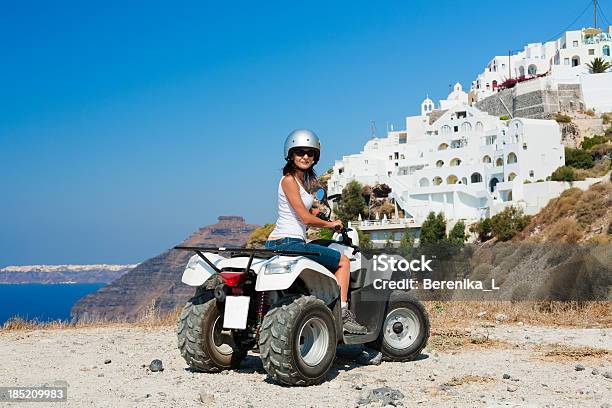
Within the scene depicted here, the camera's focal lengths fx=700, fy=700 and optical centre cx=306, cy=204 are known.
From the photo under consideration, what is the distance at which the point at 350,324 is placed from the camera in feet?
23.7

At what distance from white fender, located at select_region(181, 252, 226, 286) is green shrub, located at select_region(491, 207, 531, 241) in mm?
55391

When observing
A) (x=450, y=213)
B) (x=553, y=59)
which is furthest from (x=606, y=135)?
(x=553, y=59)

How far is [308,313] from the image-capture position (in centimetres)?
650

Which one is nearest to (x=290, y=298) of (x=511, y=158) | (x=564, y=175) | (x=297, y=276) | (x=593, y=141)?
(x=297, y=276)

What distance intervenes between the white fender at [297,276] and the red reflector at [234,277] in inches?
9.1

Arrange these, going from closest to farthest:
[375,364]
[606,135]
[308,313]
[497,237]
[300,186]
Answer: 1. [308,313]
2. [300,186]
3. [375,364]
4. [497,237]
5. [606,135]

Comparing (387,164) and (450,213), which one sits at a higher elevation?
(387,164)

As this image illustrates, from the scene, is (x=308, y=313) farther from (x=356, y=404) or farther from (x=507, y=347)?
A: (x=507, y=347)

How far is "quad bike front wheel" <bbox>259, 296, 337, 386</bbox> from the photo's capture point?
6258 mm

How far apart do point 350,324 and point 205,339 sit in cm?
148

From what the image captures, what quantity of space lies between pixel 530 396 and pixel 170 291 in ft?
390

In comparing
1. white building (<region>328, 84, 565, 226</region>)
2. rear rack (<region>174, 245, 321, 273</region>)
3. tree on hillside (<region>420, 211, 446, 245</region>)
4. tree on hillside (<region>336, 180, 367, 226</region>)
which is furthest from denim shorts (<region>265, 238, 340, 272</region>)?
tree on hillside (<region>336, 180, 367, 226</region>)

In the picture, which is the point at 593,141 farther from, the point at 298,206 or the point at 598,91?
the point at 298,206

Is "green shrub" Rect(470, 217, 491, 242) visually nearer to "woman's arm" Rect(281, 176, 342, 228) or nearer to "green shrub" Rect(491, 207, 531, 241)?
"green shrub" Rect(491, 207, 531, 241)
